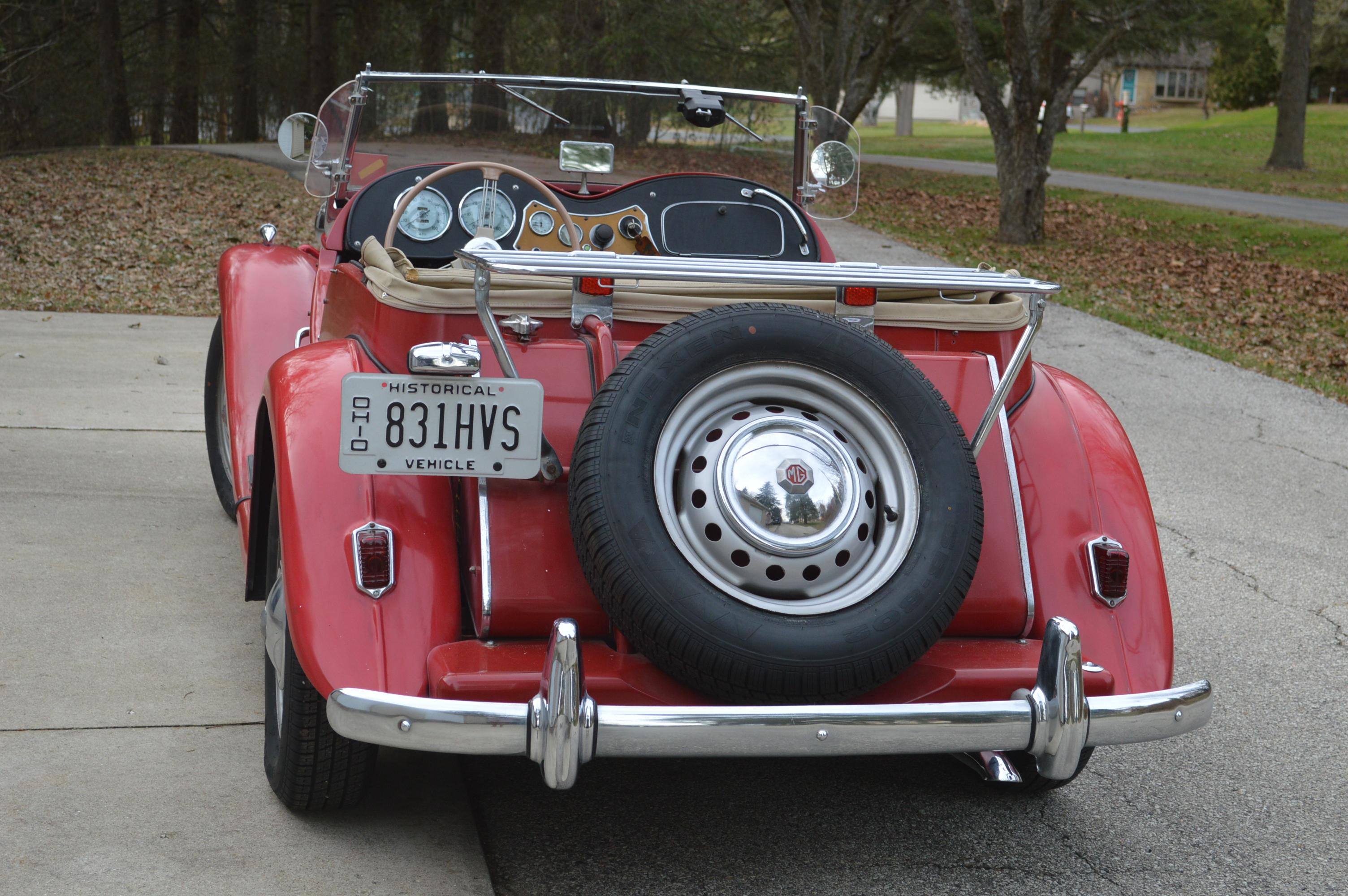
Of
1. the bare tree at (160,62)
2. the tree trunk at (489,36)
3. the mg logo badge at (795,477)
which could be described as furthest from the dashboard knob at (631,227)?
the bare tree at (160,62)

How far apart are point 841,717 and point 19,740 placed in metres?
2.02

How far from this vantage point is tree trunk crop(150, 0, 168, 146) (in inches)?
975

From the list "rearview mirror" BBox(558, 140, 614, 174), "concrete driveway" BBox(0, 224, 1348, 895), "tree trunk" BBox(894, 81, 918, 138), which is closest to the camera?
"concrete driveway" BBox(0, 224, 1348, 895)

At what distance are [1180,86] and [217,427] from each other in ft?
258

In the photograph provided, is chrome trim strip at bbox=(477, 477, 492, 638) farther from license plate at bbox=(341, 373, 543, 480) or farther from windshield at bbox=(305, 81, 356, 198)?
windshield at bbox=(305, 81, 356, 198)

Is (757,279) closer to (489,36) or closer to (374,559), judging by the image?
(374,559)

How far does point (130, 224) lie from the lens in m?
13.3

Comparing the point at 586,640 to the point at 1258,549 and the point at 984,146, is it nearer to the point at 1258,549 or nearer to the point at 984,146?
the point at 1258,549

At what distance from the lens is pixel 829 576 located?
2449 millimetres

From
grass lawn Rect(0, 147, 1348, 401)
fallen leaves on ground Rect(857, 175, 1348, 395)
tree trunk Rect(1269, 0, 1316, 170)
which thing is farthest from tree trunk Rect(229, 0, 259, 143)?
tree trunk Rect(1269, 0, 1316, 170)

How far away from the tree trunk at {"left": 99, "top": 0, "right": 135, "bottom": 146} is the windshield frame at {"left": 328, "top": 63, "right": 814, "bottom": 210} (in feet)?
65.0

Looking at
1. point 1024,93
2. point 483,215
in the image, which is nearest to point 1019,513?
point 483,215

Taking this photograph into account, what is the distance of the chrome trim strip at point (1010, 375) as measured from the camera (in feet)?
8.84

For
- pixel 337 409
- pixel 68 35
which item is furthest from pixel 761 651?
pixel 68 35
